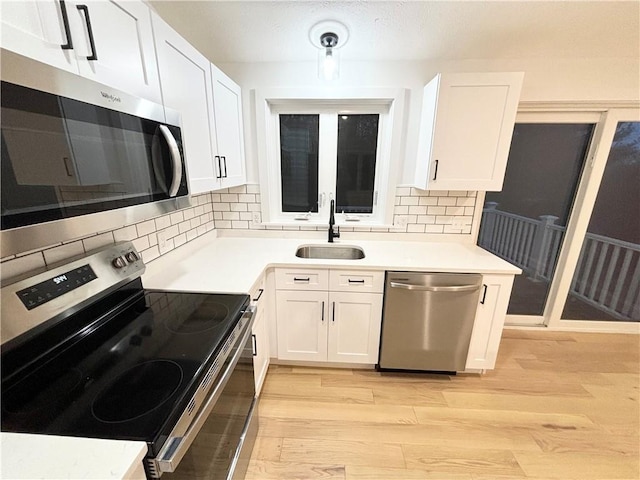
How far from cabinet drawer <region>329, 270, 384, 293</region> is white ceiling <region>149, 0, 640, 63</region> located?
1.54 metres

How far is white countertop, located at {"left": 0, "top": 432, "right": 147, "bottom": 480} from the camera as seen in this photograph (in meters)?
0.55

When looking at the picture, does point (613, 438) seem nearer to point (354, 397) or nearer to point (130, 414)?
point (354, 397)

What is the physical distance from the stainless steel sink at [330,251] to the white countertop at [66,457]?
177 cm

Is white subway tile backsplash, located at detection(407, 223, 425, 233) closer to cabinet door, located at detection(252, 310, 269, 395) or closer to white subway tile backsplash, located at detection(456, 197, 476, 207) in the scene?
white subway tile backsplash, located at detection(456, 197, 476, 207)

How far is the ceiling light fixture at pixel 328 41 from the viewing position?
1590 millimetres

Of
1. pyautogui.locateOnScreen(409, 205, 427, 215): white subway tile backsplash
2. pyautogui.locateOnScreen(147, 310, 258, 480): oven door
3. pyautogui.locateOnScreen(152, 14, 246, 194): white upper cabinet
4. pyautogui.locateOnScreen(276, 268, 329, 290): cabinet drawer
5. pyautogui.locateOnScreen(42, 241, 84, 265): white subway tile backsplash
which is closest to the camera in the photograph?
pyautogui.locateOnScreen(147, 310, 258, 480): oven door

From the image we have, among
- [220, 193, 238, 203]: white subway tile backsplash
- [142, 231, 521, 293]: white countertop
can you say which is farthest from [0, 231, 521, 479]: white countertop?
[220, 193, 238, 203]: white subway tile backsplash

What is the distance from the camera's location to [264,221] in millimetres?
2418

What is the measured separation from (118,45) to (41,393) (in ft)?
3.75

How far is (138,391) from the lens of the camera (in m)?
0.79

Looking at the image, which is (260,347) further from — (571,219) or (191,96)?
(571,219)

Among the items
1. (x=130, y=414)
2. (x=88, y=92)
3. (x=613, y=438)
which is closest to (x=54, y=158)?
(x=88, y=92)

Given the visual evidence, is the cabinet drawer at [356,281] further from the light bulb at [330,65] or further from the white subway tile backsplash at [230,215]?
the light bulb at [330,65]

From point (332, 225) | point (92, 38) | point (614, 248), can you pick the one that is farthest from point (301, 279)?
point (614, 248)
